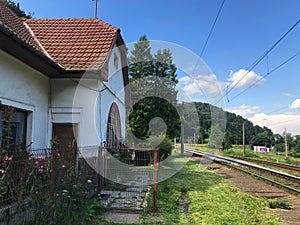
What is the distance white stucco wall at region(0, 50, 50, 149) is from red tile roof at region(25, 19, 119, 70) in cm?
99

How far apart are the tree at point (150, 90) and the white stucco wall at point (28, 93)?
12137mm

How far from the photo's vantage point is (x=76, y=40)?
327 inches

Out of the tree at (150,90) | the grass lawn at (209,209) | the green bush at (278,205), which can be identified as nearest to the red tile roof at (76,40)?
the grass lawn at (209,209)

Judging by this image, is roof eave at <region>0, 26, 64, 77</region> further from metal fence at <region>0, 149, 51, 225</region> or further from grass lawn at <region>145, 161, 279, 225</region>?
grass lawn at <region>145, 161, 279, 225</region>

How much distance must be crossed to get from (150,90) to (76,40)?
1385 centimetres

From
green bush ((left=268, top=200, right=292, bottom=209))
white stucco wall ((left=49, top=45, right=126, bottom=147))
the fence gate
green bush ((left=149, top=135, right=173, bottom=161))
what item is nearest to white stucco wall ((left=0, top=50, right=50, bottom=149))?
white stucco wall ((left=49, top=45, right=126, bottom=147))

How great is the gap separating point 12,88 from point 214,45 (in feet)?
28.0

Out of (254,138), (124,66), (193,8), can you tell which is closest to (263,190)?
(193,8)

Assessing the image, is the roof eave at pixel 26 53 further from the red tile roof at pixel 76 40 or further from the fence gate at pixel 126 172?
→ the fence gate at pixel 126 172

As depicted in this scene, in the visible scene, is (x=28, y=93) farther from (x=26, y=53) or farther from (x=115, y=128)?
(x=115, y=128)

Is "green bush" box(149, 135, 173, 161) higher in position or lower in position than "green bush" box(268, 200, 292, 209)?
higher

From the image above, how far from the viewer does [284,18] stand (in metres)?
8.68

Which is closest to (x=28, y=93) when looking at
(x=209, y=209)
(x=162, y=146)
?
(x=209, y=209)

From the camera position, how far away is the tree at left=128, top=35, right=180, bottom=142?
66.0ft
